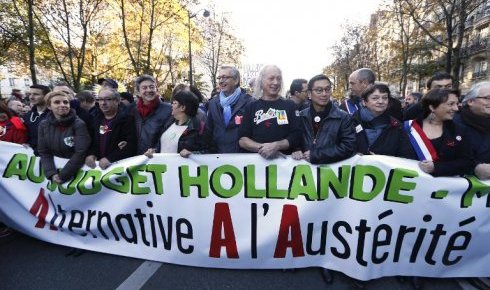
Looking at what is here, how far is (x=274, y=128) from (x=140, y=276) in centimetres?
189

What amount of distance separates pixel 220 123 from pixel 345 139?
1.51m

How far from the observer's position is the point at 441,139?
3.25 metres

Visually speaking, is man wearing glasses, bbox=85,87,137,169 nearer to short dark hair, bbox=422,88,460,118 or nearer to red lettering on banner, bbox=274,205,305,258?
red lettering on banner, bbox=274,205,305,258

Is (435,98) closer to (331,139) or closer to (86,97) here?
(331,139)

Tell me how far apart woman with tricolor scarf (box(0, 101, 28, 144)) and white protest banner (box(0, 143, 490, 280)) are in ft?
3.53

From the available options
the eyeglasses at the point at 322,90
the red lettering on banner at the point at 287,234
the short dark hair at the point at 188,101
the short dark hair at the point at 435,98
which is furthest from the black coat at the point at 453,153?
the short dark hair at the point at 188,101

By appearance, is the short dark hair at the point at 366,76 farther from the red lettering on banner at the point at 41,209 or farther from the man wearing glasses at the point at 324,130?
the red lettering on banner at the point at 41,209

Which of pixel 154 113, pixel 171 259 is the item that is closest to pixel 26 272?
pixel 171 259

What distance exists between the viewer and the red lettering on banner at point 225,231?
3.39 m

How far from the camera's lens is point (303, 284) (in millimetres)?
3172

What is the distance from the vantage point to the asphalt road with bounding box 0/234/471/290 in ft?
10.4

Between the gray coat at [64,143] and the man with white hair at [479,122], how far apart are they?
3.87m

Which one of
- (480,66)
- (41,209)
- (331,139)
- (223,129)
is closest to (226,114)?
(223,129)

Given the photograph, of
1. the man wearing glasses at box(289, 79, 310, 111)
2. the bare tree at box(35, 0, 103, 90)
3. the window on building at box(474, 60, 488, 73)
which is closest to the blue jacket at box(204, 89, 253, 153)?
the man wearing glasses at box(289, 79, 310, 111)
